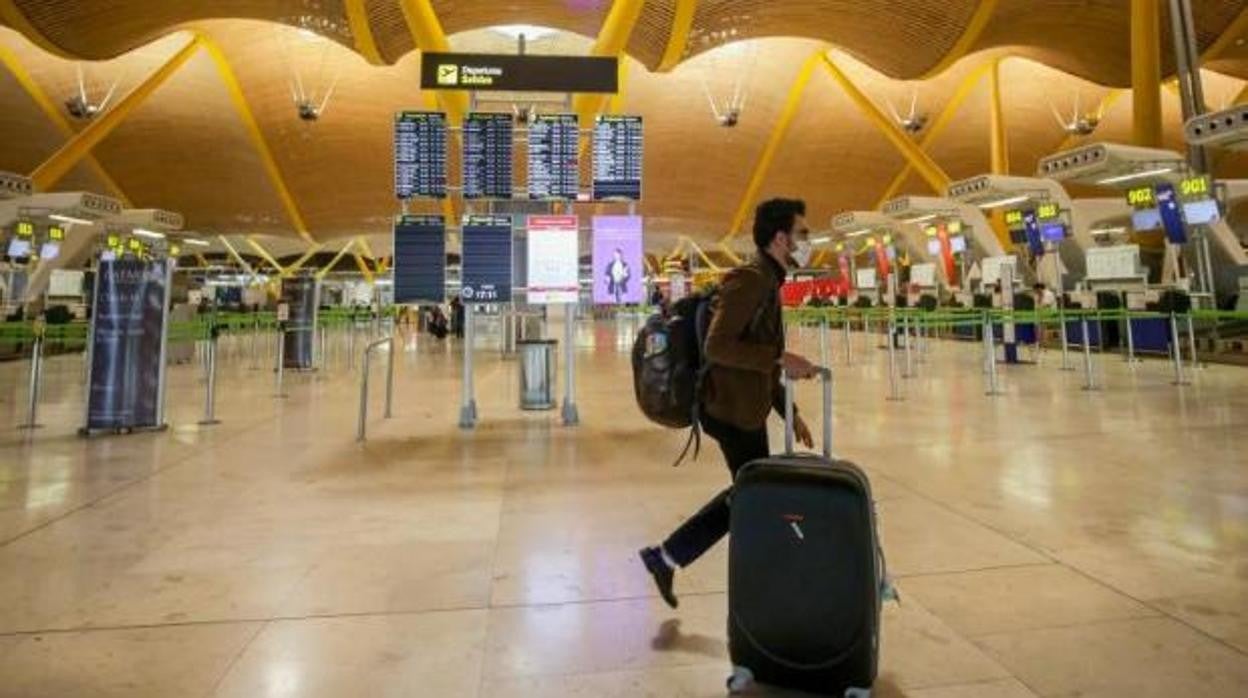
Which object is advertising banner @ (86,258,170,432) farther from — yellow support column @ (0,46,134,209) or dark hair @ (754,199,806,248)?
yellow support column @ (0,46,134,209)

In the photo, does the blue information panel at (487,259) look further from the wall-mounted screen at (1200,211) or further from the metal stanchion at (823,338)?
the wall-mounted screen at (1200,211)

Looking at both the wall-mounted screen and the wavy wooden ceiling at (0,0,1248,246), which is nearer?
the wall-mounted screen

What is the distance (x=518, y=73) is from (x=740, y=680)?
22.3 feet

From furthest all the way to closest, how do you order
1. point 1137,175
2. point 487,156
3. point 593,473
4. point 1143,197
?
point 1143,197
point 1137,175
point 487,156
point 593,473

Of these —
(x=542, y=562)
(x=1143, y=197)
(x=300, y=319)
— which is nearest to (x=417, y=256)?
(x=542, y=562)

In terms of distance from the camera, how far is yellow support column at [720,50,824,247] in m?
35.4

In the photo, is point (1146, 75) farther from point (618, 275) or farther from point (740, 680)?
point (740, 680)

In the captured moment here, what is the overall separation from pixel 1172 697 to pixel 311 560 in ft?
10.9

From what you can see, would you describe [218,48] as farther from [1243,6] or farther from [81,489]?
[1243,6]

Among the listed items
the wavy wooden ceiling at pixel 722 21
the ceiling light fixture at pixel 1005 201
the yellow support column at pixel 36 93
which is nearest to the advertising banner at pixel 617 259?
the wavy wooden ceiling at pixel 722 21

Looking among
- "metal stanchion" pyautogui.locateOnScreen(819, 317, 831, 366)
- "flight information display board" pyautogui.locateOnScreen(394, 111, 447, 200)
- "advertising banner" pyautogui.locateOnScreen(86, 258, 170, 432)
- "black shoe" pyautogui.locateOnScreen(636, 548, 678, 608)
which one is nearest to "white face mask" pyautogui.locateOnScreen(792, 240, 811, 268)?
"black shoe" pyautogui.locateOnScreen(636, 548, 678, 608)

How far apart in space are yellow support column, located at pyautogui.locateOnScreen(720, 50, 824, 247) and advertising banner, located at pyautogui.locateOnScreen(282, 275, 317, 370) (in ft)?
87.3

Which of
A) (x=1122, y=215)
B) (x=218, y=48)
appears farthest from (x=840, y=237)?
(x=218, y=48)

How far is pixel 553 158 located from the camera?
7.79 m
